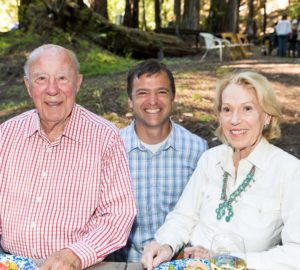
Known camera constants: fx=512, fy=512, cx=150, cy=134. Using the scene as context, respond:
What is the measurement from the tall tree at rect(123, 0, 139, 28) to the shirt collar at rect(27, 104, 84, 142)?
78.5 feet

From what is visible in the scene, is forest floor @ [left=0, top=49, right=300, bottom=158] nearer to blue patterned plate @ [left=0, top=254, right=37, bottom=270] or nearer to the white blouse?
the white blouse

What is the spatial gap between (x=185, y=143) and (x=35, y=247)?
4.48 ft

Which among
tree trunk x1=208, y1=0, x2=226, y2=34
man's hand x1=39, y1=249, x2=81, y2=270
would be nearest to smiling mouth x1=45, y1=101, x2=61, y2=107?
man's hand x1=39, y1=249, x2=81, y2=270

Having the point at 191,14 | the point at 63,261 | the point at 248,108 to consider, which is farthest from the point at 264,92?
the point at 191,14

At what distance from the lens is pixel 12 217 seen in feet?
8.39

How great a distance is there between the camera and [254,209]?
2498 mm

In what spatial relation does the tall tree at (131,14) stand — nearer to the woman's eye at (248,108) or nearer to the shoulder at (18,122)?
the shoulder at (18,122)

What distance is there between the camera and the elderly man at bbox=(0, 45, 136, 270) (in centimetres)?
253

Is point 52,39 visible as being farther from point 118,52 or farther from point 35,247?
point 35,247

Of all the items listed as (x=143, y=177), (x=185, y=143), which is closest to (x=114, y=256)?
(x=143, y=177)

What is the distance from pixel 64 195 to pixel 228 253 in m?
0.95

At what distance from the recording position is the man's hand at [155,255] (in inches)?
90.4

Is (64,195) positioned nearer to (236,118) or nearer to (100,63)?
(236,118)

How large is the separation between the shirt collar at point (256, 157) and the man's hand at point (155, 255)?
529 mm
